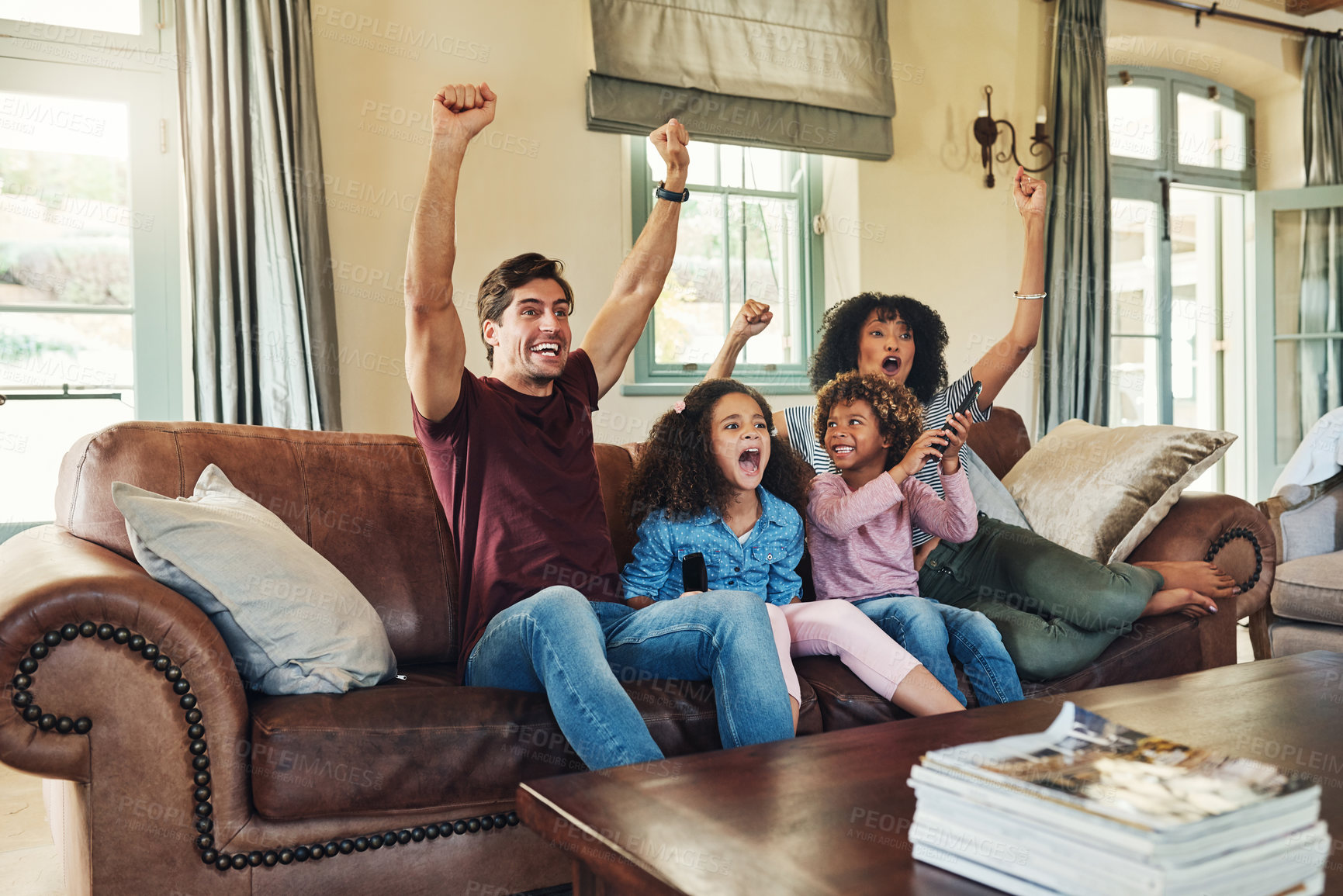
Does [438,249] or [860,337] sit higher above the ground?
[438,249]

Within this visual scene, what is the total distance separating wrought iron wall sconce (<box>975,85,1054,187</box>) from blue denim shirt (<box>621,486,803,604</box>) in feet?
9.40

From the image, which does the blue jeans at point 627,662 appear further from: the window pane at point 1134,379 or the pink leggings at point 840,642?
the window pane at point 1134,379

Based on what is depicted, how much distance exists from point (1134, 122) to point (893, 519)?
3720 millimetres

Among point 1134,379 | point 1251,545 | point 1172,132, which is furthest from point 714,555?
point 1172,132

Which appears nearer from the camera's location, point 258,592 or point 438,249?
point 258,592

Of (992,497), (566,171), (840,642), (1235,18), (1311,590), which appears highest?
(1235,18)

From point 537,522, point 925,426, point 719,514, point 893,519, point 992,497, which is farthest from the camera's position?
point 925,426

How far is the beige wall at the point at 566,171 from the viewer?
3.28 m

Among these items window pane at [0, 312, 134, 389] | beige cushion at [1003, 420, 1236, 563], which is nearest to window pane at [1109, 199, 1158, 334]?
beige cushion at [1003, 420, 1236, 563]

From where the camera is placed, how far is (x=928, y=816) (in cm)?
88

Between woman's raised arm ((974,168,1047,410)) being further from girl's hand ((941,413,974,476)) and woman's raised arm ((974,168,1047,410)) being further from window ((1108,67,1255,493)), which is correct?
window ((1108,67,1255,493))

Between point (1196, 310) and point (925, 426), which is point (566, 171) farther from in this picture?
point (1196, 310)

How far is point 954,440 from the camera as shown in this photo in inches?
85.0

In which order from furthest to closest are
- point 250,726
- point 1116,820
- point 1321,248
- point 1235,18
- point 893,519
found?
1. point 1321,248
2. point 1235,18
3. point 893,519
4. point 250,726
5. point 1116,820
